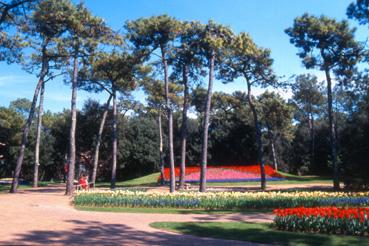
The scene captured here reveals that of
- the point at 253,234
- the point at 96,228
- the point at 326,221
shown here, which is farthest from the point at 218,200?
the point at 96,228

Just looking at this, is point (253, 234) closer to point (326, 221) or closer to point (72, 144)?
point (326, 221)

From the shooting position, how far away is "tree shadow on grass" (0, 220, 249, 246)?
827cm

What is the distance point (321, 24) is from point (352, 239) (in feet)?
66.2

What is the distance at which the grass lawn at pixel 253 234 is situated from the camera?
8.91m

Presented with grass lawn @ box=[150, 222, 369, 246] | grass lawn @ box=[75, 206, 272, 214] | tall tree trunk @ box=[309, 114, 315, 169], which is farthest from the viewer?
tall tree trunk @ box=[309, 114, 315, 169]

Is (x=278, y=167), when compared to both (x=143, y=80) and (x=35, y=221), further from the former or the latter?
(x=35, y=221)

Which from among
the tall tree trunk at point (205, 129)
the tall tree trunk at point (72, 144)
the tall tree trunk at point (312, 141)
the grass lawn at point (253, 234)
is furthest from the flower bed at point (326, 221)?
the tall tree trunk at point (312, 141)

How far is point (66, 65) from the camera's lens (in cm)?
3011

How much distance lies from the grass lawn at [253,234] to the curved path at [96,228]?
54cm

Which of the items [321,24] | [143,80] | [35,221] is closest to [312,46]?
[321,24]

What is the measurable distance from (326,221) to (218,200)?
6.12 meters

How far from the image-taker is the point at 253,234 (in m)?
9.72

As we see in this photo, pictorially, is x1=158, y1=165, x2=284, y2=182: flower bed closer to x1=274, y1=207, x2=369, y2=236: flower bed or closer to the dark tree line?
the dark tree line

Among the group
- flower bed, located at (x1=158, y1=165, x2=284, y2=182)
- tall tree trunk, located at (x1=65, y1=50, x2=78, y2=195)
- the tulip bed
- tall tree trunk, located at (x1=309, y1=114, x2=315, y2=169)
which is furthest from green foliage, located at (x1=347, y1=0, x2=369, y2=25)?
tall tree trunk, located at (x1=309, y1=114, x2=315, y2=169)
